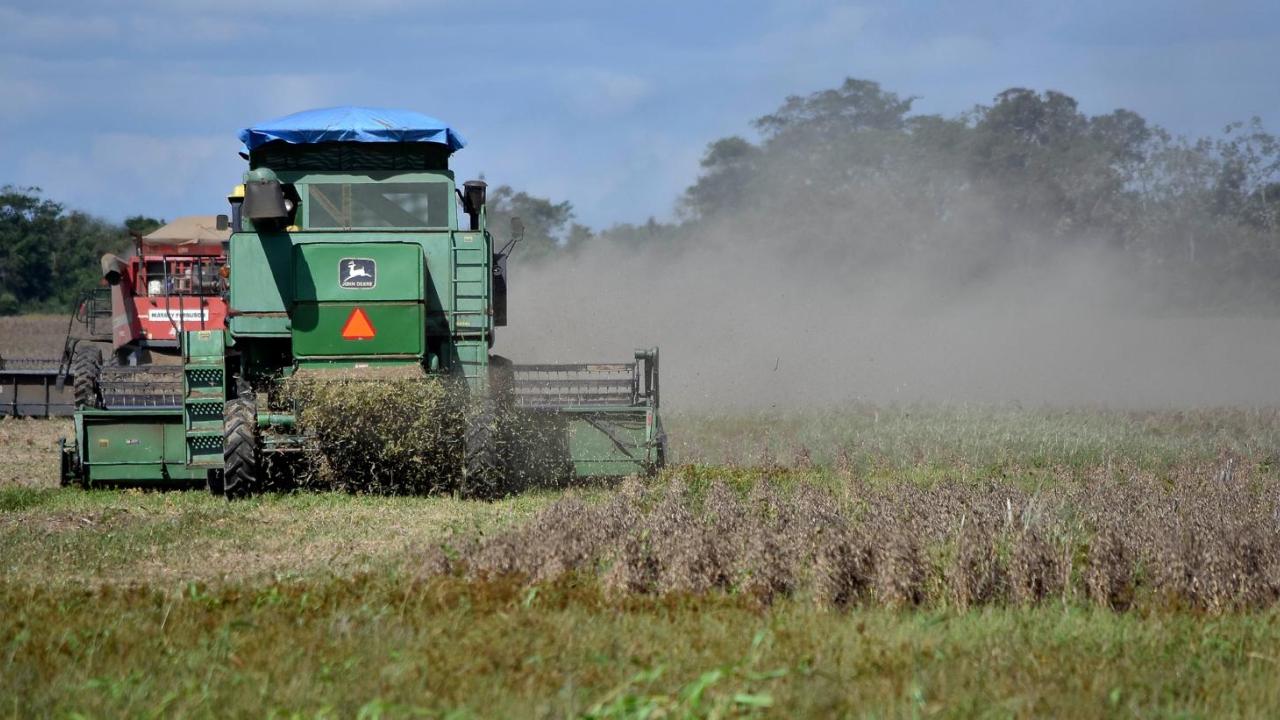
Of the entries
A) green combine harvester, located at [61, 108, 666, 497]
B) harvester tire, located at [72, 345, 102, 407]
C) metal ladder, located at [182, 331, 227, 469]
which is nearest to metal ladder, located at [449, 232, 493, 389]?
green combine harvester, located at [61, 108, 666, 497]

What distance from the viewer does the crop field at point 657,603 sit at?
602 centimetres

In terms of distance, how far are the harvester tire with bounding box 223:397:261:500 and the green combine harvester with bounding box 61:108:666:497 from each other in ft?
0.04

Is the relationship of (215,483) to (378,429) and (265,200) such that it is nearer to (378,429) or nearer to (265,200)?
(378,429)

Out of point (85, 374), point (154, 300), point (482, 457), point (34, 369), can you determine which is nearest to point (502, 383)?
point (482, 457)

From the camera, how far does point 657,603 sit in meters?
8.00

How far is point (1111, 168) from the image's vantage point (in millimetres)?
48844

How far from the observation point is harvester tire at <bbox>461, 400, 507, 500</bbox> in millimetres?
13430

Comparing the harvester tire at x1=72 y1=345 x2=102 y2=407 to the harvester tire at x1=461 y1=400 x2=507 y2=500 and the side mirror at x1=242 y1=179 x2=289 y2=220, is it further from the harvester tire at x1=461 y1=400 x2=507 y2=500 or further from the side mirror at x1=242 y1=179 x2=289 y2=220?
the harvester tire at x1=461 y1=400 x2=507 y2=500

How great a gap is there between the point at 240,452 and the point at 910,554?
7.17m

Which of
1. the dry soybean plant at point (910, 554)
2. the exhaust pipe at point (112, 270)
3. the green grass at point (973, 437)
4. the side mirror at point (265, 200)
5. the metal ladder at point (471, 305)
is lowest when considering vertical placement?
the green grass at point (973, 437)

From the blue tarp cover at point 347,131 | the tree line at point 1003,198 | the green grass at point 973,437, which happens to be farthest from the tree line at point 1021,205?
the blue tarp cover at point 347,131

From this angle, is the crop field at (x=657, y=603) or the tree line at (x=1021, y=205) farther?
the tree line at (x=1021, y=205)

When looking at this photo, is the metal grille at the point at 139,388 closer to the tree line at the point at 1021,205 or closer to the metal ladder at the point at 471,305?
the metal ladder at the point at 471,305

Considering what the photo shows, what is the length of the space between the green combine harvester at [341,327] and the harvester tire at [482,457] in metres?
0.01
